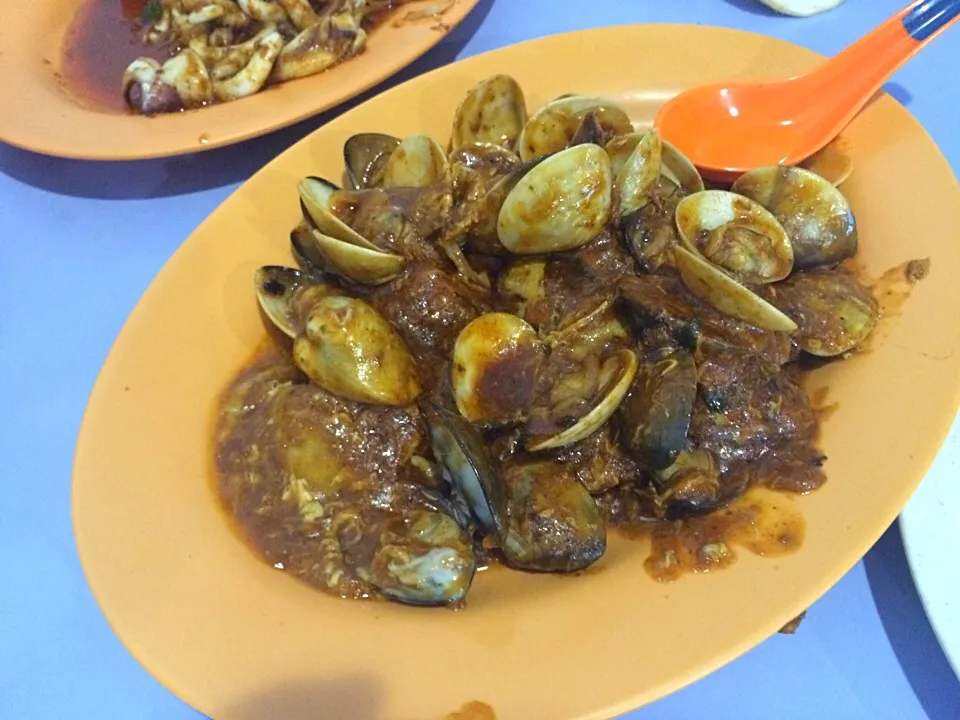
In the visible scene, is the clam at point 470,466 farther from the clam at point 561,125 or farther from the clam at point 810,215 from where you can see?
the clam at point 810,215

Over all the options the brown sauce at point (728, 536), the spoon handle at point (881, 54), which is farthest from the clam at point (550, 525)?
the spoon handle at point (881, 54)

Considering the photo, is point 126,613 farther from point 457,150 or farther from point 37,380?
point 457,150

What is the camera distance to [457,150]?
174 cm

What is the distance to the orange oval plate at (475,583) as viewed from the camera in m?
1.16

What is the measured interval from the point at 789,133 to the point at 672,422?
1.01 metres

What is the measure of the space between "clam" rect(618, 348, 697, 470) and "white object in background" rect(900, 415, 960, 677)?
1.69 feet

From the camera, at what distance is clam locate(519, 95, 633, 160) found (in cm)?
170

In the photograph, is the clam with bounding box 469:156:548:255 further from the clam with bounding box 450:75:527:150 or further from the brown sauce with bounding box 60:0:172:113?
the brown sauce with bounding box 60:0:172:113

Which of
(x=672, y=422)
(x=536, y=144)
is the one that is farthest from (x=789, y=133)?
(x=672, y=422)

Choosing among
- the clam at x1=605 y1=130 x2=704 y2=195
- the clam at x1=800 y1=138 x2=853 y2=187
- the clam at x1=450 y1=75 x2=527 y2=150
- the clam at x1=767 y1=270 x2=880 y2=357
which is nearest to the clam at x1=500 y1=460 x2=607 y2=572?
the clam at x1=767 y1=270 x2=880 y2=357

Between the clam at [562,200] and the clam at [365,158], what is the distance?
0.49m

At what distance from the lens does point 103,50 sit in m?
2.59

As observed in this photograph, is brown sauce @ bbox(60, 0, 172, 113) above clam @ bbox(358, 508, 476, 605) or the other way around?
above

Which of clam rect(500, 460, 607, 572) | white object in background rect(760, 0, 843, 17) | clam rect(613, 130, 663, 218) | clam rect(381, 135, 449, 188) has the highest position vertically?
white object in background rect(760, 0, 843, 17)
